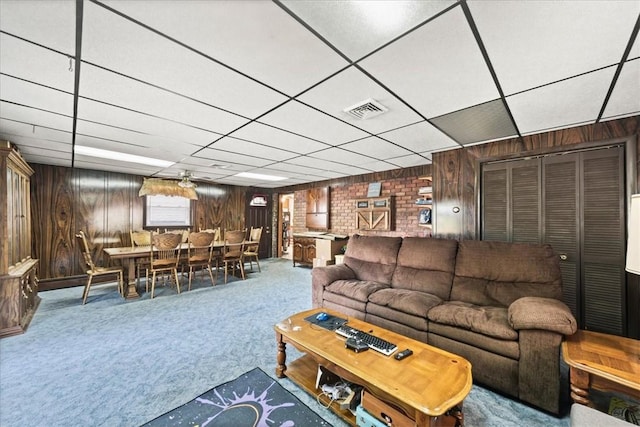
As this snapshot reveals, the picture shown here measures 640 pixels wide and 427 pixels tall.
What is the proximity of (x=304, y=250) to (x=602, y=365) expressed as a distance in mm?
5571

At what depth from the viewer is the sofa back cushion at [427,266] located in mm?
2846

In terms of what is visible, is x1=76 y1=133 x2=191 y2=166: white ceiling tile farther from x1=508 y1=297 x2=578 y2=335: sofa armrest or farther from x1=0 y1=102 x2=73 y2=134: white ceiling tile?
x1=508 y1=297 x2=578 y2=335: sofa armrest

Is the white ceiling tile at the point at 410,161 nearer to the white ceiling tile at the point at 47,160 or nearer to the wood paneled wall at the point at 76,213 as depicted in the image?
the white ceiling tile at the point at 47,160

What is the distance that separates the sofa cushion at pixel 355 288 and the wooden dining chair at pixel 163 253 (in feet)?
9.45

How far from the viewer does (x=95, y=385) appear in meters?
2.00

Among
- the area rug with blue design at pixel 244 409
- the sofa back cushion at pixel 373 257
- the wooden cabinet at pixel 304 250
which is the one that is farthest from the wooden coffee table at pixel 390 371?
the wooden cabinet at pixel 304 250

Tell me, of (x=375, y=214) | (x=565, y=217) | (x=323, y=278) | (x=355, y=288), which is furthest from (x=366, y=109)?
(x=375, y=214)

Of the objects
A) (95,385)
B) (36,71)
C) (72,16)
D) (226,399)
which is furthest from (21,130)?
(226,399)

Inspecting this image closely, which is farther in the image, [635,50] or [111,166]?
[111,166]

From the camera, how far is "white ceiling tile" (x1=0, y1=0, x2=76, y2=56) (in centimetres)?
117

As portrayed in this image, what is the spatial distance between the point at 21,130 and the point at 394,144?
4327 millimetres

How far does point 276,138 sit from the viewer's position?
318 centimetres

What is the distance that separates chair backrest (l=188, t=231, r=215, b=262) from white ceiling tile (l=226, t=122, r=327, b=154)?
8.13 ft

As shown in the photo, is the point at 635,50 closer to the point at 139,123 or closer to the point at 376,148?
the point at 376,148
